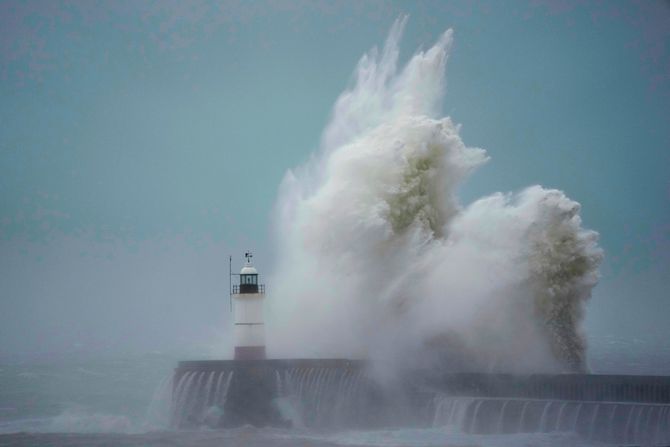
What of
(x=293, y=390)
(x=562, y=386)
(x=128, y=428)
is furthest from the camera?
(x=128, y=428)

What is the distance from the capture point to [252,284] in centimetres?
2397

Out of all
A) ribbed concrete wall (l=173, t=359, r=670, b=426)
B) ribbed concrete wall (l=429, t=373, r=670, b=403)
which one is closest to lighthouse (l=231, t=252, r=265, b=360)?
ribbed concrete wall (l=173, t=359, r=670, b=426)

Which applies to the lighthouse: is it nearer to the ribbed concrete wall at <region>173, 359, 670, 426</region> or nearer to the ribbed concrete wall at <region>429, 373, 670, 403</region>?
the ribbed concrete wall at <region>173, 359, 670, 426</region>

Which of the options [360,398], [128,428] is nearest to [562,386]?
[360,398]

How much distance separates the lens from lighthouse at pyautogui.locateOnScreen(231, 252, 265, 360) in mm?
23844

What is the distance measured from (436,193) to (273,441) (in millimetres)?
8844

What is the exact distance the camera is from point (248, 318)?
23.9 meters

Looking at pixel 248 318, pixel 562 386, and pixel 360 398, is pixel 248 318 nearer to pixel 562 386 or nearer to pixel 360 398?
pixel 360 398

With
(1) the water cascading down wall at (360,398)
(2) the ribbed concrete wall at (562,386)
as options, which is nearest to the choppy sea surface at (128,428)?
(1) the water cascading down wall at (360,398)

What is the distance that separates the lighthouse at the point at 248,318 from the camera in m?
23.8

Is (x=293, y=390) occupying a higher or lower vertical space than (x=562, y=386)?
higher

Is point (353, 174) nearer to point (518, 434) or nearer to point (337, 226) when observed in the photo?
point (337, 226)

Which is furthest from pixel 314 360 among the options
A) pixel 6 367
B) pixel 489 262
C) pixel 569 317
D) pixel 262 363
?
pixel 6 367

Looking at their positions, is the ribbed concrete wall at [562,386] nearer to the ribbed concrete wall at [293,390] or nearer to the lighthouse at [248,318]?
the ribbed concrete wall at [293,390]
